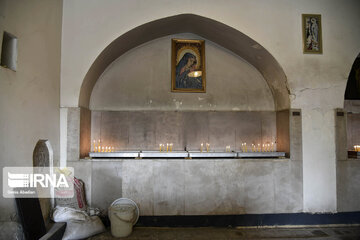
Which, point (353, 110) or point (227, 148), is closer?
point (227, 148)

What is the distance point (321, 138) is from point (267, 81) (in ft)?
6.36

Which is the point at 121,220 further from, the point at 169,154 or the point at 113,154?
the point at 169,154

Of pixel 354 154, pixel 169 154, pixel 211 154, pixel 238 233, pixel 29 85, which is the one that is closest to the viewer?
pixel 29 85

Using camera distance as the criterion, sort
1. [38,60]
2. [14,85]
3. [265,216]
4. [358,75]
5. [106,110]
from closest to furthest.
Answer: [14,85] → [38,60] → [265,216] → [106,110] → [358,75]

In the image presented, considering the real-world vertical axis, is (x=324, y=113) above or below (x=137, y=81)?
below

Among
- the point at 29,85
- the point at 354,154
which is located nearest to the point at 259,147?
the point at 354,154

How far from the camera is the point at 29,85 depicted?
3893 millimetres

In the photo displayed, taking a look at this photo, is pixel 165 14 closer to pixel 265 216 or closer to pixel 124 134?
pixel 124 134

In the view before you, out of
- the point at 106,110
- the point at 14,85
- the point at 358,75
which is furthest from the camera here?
the point at 358,75

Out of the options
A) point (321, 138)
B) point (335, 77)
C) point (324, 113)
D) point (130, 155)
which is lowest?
point (130, 155)

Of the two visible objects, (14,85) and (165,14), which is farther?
(165,14)

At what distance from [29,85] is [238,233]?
4.62 metres

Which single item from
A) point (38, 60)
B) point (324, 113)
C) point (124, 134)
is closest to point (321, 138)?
point (324, 113)

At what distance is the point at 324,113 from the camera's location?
5.27m
